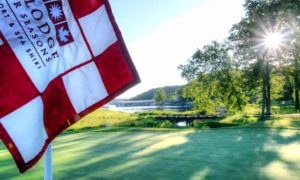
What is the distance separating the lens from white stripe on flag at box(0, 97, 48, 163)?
2.09 meters

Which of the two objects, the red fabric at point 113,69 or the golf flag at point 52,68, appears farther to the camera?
the red fabric at point 113,69

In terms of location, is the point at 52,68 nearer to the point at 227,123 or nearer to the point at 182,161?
the point at 182,161

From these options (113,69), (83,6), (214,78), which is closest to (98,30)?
(83,6)

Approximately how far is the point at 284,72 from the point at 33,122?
109ft


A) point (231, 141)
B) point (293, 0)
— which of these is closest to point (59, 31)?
point (231, 141)

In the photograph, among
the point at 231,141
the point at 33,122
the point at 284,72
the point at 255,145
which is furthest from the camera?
the point at 284,72

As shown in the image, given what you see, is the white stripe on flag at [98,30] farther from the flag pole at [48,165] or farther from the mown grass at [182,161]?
the mown grass at [182,161]

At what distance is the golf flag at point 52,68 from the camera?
6.97 feet

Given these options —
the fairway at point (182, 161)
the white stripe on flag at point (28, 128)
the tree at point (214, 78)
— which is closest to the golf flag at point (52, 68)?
the white stripe on flag at point (28, 128)

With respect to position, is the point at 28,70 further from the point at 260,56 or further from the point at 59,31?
the point at 260,56

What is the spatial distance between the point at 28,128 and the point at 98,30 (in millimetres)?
888

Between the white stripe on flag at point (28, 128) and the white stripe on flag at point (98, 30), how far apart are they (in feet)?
1.94

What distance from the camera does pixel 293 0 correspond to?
26.3 metres

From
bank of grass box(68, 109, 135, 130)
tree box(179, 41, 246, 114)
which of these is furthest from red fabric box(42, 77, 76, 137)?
tree box(179, 41, 246, 114)
